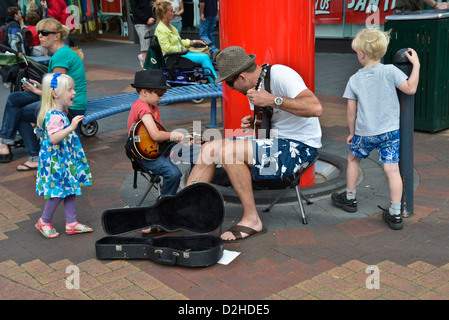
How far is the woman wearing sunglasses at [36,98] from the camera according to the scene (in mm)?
5738

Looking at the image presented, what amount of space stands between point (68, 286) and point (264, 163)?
1610mm

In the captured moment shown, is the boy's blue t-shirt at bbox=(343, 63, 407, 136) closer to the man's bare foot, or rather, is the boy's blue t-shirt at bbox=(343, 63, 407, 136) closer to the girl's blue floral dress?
the man's bare foot

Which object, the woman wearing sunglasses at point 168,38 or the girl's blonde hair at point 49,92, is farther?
the woman wearing sunglasses at point 168,38

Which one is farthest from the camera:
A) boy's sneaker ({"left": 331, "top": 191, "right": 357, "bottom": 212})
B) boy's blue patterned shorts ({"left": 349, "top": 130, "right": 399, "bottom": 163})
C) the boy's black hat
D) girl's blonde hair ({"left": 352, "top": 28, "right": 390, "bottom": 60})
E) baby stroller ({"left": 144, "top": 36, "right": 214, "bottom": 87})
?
baby stroller ({"left": 144, "top": 36, "right": 214, "bottom": 87})

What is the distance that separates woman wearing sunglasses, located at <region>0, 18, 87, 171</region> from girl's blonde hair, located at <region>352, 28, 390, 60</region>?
3101 millimetres

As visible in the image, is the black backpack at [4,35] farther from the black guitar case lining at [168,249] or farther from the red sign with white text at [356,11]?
the black guitar case lining at [168,249]

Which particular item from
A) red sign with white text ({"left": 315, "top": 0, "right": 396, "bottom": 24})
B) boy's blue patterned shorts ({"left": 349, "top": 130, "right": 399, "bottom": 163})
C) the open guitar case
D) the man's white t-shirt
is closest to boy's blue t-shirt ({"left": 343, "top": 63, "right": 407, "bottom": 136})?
boy's blue patterned shorts ({"left": 349, "top": 130, "right": 399, "bottom": 163})

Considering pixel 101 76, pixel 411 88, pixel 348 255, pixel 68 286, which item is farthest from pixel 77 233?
pixel 101 76

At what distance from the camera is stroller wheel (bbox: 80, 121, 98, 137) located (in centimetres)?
723

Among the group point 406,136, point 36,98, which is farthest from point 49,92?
point 406,136

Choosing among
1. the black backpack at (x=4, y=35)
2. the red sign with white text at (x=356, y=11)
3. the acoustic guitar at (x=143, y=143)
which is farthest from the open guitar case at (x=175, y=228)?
the red sign with white text at (x=356, y=11)

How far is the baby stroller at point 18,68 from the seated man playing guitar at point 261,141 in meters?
3.18

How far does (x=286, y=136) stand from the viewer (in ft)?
13.9

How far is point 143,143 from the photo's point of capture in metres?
4.26
